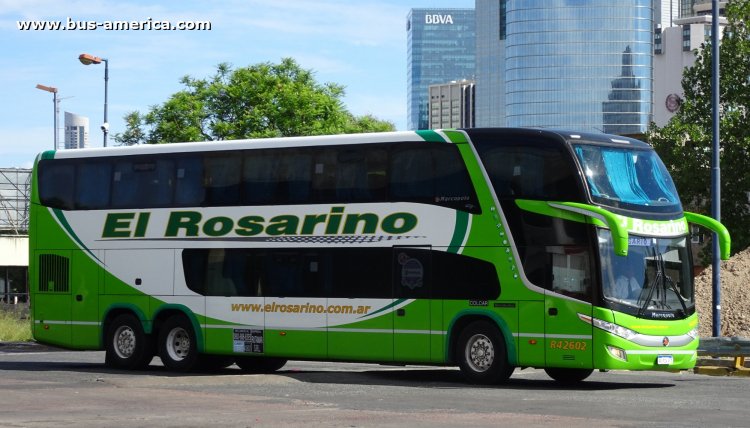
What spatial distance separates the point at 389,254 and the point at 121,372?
18.1 ft

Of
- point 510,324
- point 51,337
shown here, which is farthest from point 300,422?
point 51,337

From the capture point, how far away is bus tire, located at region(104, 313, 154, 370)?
26172mm

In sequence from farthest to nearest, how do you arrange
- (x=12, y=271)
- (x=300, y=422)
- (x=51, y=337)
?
(x=12, y=271)
(x=51, y=337)
(x=300, y=422)

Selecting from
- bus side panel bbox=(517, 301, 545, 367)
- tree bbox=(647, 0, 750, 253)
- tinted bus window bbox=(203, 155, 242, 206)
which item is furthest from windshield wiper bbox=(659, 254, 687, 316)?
tree bbox=(647, 0, 750, 253)

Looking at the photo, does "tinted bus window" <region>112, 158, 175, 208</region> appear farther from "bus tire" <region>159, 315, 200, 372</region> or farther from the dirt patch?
the dirt patch

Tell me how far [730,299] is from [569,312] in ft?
61.0

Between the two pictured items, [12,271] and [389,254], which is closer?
[389,254]

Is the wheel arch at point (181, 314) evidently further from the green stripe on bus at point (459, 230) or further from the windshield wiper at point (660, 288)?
the windshield wiper at point (660, 288)

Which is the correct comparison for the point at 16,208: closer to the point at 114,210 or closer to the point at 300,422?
the point at 114,210

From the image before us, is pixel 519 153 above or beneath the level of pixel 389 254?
above

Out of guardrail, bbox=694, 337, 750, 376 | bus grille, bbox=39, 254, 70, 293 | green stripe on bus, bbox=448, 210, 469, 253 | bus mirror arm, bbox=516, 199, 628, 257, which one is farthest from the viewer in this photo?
bus grille, bbox=39, 254, 70, 293

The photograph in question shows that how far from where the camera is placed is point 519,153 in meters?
22.2

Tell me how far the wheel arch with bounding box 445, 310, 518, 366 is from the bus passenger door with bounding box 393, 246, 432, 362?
32 centimetres

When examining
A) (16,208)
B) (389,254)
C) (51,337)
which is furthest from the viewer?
(16,208)
